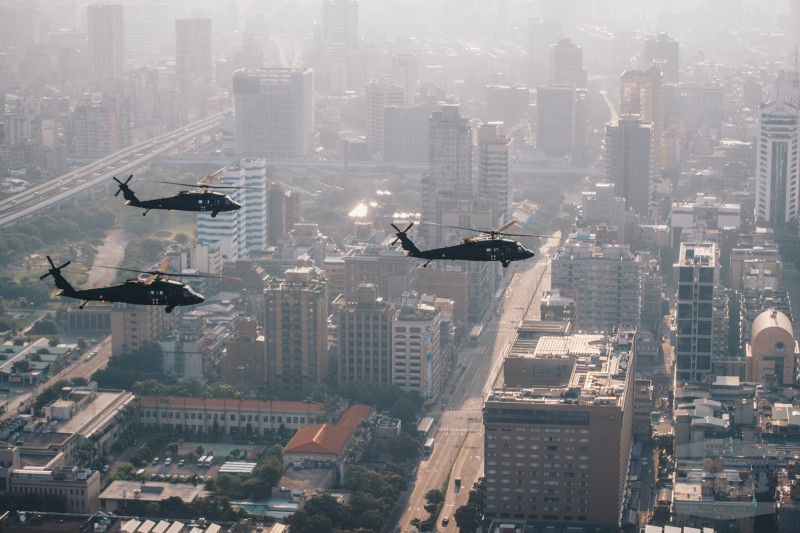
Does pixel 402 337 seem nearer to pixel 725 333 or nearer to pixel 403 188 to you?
pixel 725 333

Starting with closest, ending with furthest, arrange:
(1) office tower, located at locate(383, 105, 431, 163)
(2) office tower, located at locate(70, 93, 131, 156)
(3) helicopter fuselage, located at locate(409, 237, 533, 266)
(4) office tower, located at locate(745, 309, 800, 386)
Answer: (3) helicopter fuselage, located at locate(409, 237, 533, 266) → (4) office tower, located at locate(745, 309, 800, 386) → (2) office tower, located at locate(70, 93, 131, 156) → (1) office tower, located at locate(383, 105, 431, 163)

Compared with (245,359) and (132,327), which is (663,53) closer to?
(132,327)

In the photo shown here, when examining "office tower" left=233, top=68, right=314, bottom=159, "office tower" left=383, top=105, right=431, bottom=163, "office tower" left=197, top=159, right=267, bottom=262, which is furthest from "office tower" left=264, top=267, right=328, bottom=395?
"office tower" left=383, top=105, right=431, bottom=163

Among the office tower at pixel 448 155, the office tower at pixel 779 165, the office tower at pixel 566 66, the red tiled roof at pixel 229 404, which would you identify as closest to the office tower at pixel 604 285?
the office tower at pixel 448 155

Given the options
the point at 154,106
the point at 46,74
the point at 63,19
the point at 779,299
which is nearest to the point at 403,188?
the point at 154,106

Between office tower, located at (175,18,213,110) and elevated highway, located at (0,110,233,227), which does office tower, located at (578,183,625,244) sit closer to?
elevated highway, located at (0,110,233,227)

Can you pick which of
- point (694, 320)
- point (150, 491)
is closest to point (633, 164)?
point (694, 320)

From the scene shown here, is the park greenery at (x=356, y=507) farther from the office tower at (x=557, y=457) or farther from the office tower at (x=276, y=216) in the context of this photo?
the office tower at (x=276, y=216)
